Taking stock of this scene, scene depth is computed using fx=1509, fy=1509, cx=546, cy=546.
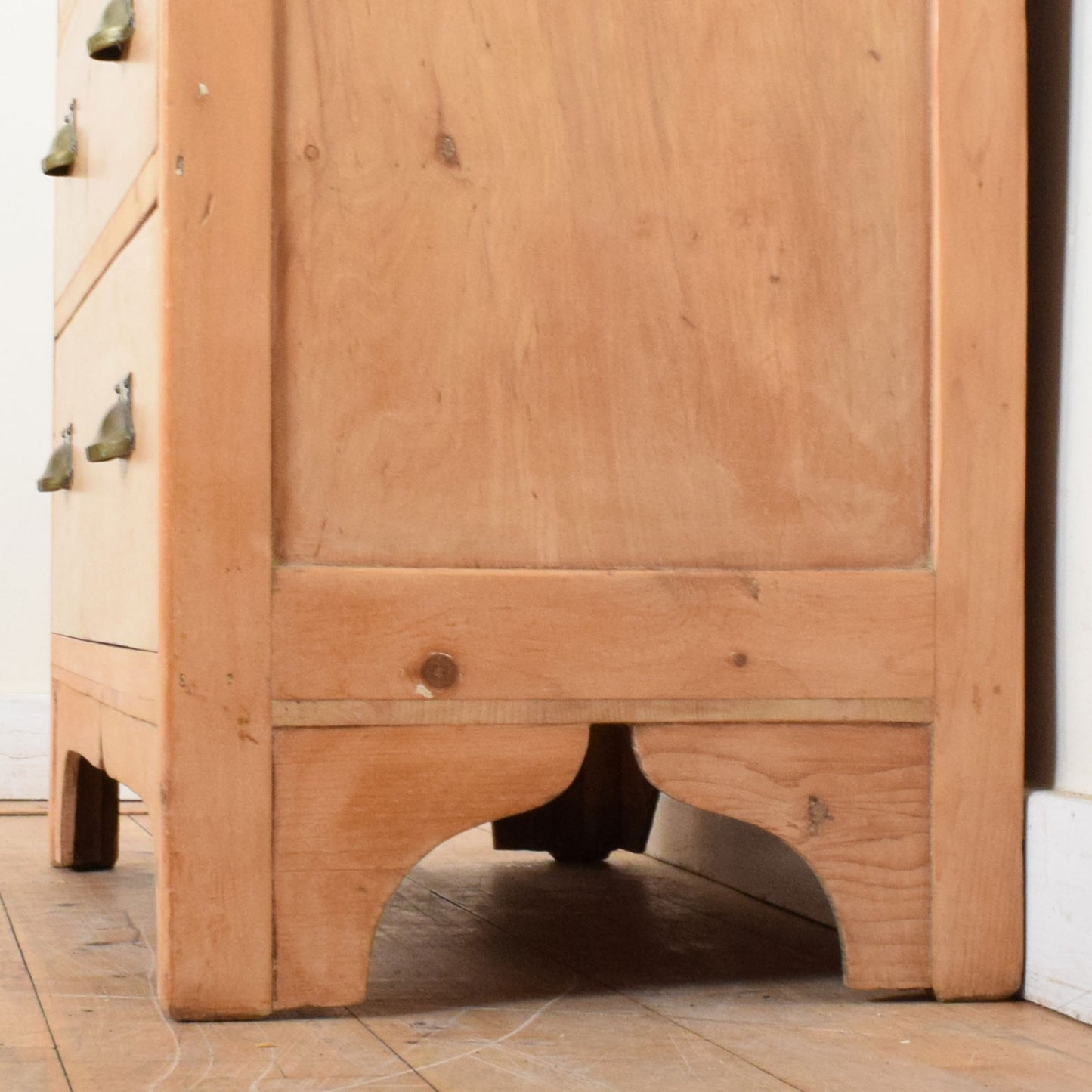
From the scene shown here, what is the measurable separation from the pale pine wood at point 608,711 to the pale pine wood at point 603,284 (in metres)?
0.09

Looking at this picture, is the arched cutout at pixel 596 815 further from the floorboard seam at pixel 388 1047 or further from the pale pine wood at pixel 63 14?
the pale pine wood at pixel 63 14

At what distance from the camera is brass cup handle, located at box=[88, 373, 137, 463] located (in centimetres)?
99

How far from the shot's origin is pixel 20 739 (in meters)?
2.01

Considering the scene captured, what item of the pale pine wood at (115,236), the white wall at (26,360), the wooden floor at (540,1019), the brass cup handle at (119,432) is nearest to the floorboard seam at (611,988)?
the wooden floor at (540,1019)

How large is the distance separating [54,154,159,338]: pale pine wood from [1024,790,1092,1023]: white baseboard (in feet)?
2.24

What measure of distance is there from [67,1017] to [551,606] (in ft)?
1.24

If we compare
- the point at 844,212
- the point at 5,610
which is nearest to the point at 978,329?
the point at 844,212

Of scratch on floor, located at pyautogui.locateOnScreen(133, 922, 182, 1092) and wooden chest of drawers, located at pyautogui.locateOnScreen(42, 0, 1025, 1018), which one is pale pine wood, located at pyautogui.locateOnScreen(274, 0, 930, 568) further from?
scratch on floor, located at pyautogui.locateOnScreen(133, 922, 182, 1092)

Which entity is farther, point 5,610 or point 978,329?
point 5,610

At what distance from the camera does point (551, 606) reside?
0.93m

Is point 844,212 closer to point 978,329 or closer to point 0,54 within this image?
point 978,329

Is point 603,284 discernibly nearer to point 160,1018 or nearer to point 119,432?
point 119,432

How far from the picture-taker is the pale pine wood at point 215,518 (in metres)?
0.88

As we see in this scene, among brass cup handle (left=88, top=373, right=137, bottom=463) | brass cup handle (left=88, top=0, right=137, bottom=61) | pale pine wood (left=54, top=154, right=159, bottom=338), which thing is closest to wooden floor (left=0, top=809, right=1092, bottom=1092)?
brass cup handle (left=88, top=373, right=137, bottom=463)
